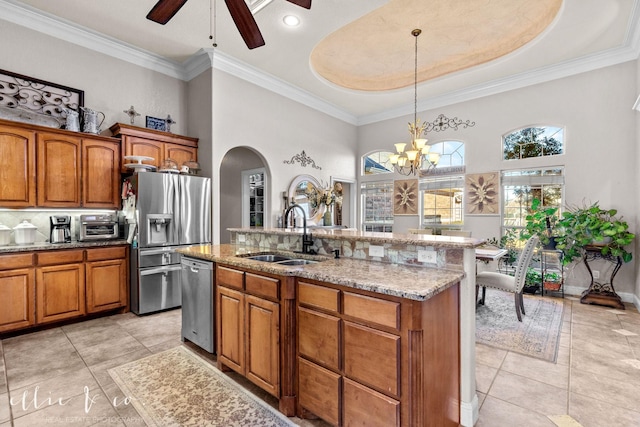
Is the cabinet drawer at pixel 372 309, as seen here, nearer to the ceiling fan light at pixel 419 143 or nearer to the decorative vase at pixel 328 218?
the ceiling fan light at pixel 419 143

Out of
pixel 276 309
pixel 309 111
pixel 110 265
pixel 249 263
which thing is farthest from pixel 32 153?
pixel 309 111

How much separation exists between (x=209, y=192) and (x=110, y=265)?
1.52 metres

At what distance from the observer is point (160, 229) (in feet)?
12.6

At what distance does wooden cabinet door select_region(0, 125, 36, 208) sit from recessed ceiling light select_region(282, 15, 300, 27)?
3.14 metres

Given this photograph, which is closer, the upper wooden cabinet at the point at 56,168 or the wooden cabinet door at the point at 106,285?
the upper wooden cabinet at the point at 56,168

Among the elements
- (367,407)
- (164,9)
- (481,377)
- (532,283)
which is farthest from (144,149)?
(532,283)

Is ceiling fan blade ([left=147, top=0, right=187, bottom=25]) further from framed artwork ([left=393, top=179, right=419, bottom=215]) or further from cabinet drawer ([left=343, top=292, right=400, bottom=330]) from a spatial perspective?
framed artwork ([left=393, top=179, right=419, bottom=215])

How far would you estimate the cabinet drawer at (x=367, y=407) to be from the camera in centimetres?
146

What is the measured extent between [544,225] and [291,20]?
4628mm

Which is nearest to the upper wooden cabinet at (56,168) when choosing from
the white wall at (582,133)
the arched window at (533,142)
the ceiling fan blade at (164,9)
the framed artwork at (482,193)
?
the ceiling fan blade at (164,9)

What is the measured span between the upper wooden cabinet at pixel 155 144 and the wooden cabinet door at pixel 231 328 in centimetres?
268

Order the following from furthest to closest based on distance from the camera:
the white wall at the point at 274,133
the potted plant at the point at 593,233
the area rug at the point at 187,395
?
the white wall at the point at 274,133 < the potted plant at the point at 593,233 < the area rug at the point at 187,395

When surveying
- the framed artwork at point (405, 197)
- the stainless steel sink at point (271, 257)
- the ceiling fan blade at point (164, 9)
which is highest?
the ceiling fan blade at point (164, 9)

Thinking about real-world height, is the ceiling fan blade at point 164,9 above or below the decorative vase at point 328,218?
above
